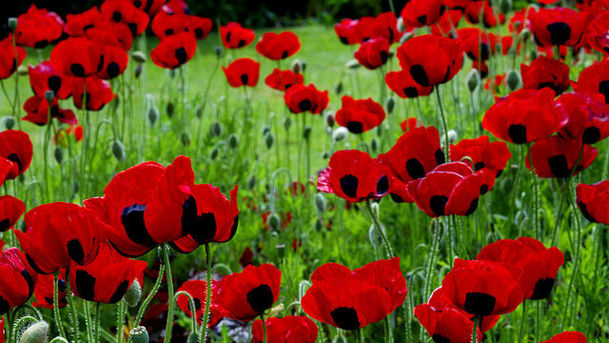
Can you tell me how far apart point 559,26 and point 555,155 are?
24.7 inches

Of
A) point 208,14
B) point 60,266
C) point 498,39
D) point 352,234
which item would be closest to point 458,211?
point 60,266

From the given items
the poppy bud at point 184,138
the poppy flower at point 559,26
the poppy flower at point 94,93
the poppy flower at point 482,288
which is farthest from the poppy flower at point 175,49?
the poppy flower at point 482,288

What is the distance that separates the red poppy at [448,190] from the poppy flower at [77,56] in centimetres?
111

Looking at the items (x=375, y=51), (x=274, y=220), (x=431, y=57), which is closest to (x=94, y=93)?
(x=274, y=220)

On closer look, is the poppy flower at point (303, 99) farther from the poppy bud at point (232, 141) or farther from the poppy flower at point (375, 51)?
the poppy bud at point (232, 141)

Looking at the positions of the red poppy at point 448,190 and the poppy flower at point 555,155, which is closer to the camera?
the red poppy at point 448,190

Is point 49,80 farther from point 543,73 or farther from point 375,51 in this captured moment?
point 543,73

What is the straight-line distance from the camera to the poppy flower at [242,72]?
2881 mm

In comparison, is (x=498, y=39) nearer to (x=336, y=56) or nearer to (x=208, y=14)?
(x=336, y=56)

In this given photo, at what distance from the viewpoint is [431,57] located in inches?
59.9

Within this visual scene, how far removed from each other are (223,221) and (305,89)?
4.99 ft

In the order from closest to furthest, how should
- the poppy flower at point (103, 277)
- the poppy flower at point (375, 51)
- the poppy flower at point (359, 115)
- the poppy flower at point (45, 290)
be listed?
the poppy flower at point (103, 277), the poppy flower at point (45, 290), the poppy flower at point (359, 115), the poppy flower at point (375, 51)

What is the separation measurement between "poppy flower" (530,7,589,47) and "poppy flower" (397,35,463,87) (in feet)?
1.88

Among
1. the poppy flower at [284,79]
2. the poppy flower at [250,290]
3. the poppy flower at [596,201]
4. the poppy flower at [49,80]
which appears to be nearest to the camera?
the poppy flower at [250,290]
